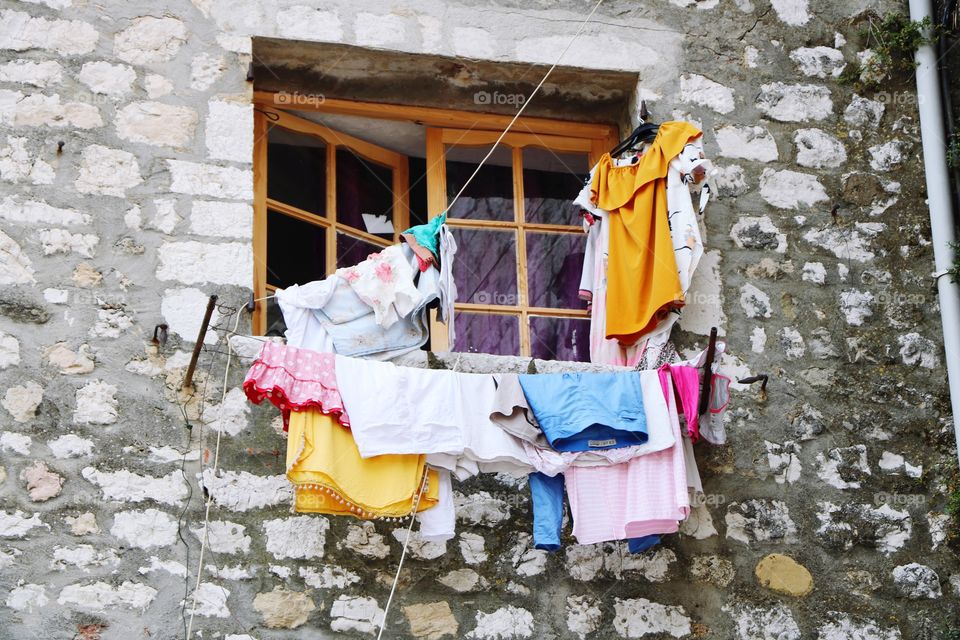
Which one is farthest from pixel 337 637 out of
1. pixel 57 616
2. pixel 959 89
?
pixel 959 89

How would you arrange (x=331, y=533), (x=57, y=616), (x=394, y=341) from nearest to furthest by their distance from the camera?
1. (x=57, y=616)
2. (x=331, y=533)
3. (x=394, y=341)

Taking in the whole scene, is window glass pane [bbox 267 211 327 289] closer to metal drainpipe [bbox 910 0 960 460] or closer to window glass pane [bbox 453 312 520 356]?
window glass pane [bbox 453 312 520 356]

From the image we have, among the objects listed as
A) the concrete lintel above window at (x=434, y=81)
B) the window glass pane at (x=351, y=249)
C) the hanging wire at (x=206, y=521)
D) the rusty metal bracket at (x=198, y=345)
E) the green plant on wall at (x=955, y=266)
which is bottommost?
the hanging wire at (x=206, y=521)

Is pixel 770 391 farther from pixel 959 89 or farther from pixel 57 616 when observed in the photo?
pixel 57 616

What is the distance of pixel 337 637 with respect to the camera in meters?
4.32

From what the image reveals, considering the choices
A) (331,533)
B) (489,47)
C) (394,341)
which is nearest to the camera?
(331,533)

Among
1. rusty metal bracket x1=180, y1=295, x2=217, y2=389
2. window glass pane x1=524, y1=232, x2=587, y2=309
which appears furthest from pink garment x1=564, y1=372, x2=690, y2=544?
rusty metal bracket x1=180, y1=295, x2=217, y2=389

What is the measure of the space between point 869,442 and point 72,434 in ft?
9.22

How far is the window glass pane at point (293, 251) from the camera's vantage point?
5.19 m

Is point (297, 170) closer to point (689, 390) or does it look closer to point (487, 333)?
point (487, 333)

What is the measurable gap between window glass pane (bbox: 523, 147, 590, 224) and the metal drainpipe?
4.51ft

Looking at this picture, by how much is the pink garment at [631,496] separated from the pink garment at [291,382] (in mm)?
804

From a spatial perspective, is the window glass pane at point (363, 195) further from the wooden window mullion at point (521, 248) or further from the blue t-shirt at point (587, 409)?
the blue t-shirt at point (587, 409)

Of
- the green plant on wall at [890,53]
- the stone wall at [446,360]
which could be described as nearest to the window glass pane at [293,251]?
the stone wall at [446,360]
